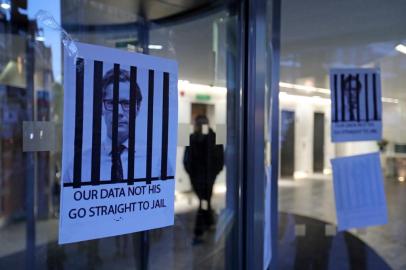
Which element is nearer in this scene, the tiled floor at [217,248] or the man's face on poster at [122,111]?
the man's face on poster at [122,111]

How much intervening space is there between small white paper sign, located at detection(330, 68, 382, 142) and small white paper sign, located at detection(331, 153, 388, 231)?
0.55ft

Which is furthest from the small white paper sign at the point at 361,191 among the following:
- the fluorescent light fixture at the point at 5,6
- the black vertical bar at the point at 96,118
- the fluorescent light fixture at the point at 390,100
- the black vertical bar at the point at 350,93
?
the fluorescent light fixture at the point at 5,6

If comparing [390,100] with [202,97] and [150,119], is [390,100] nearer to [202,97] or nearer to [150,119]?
[202,97]

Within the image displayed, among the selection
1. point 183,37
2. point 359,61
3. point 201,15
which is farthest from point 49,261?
point 359,61

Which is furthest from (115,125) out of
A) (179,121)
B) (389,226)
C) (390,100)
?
(389,226)

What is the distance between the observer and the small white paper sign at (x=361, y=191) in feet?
8.83

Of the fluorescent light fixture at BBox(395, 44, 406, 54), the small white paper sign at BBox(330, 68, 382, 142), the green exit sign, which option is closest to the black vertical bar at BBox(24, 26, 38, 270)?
the green exit sign

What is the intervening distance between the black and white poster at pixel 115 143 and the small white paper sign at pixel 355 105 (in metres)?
1.55

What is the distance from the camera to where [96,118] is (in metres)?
1.30

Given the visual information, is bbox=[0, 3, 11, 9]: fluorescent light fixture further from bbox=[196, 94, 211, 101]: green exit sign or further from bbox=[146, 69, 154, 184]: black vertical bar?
bbox=[146, 69, 154, 184]: black vertical bar

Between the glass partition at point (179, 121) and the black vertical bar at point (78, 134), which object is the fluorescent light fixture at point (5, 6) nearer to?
the glass partition at point (179, 121)

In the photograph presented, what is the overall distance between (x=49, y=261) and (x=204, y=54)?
2020 mm

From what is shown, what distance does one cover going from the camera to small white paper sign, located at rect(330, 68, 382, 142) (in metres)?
2.63

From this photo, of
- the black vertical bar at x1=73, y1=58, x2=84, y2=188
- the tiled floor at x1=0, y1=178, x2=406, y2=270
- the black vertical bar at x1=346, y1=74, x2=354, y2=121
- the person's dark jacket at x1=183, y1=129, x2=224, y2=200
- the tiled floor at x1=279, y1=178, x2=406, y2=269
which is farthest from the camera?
the tiled floor at x1=279, y1=178, x2=406, y2=269
